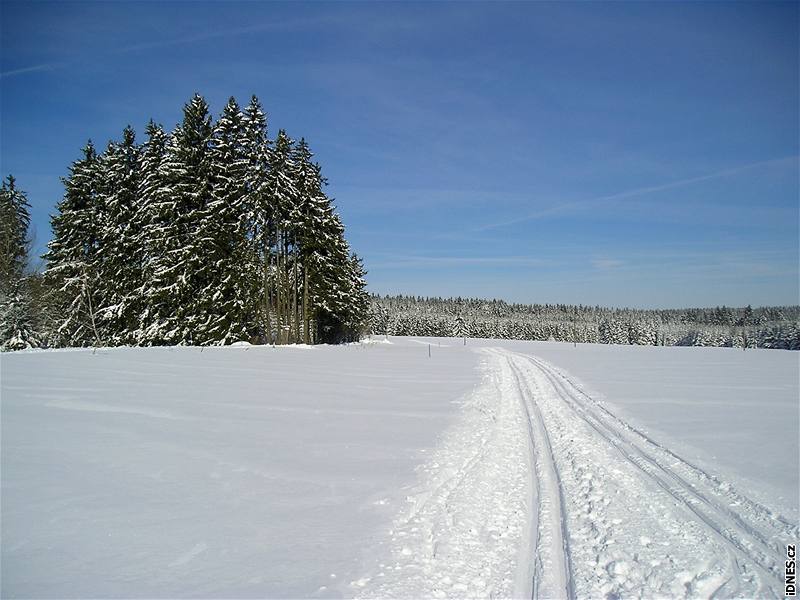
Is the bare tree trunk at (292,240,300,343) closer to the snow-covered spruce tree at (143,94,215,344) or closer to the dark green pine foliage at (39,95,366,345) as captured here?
the dark green pine foliage at (39,95,366,345)

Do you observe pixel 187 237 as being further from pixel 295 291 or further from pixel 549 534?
pixel 549 534

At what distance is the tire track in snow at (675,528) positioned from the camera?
364cm

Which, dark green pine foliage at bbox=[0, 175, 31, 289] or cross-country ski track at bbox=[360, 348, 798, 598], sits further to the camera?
dark green pine foliage at bbox=[0, 175, 31, 289]

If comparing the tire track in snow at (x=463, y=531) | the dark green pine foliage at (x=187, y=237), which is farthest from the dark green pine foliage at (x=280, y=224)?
the tire track in snow at (x=463, y=531)

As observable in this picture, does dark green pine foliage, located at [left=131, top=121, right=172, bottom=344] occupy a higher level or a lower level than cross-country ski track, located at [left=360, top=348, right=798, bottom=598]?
higher

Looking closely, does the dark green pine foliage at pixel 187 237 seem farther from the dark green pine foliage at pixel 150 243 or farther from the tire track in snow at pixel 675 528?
the tire track in snow at pixel 675 528

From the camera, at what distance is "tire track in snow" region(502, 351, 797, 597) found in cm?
364

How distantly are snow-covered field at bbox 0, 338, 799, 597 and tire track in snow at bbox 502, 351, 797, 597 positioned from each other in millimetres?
26

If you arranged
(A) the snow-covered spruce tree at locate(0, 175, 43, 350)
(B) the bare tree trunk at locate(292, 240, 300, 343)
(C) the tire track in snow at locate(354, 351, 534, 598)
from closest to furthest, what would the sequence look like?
(C) the tire track in snow at locate(354, 351, 534, 598) < (A) the snow-covered spruce tree at locate(0, 175, 43, 350) < (B) the bare tree trunk at locate(292, 240, 300, 343)

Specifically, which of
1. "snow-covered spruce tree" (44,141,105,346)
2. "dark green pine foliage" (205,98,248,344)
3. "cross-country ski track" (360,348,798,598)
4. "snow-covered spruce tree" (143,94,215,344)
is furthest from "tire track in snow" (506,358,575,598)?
"snow-covered spruce tree" (44,141,105,346)

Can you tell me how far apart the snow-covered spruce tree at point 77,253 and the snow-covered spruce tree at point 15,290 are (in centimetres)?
126

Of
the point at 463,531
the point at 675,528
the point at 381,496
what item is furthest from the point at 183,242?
the point at 675,528

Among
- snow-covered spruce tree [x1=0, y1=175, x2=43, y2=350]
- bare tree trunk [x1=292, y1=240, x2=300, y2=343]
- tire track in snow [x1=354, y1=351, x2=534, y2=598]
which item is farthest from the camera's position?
bare tree trunk [x1=292, y1=240, x2=300, y2=343]

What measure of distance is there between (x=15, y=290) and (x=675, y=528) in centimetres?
3371
